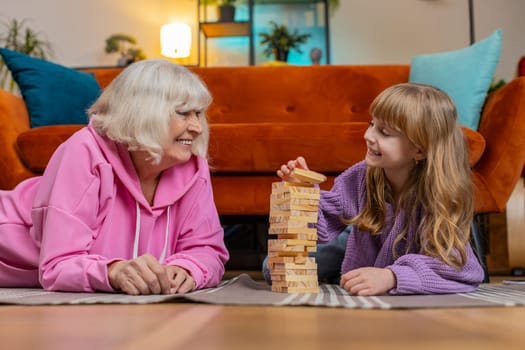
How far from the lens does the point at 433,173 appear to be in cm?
147

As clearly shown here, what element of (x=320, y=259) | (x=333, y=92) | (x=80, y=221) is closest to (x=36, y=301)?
(x=80, y=221)

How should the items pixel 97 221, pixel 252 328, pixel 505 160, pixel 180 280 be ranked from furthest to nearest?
1. pixel 505 160
2. pixel 97 221
3. pixel 180 280
4. pixel 252 328

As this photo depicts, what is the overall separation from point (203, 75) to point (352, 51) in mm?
2199

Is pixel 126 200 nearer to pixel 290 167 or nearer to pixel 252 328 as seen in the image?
pixel 290 167

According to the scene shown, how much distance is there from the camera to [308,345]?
0.60 m

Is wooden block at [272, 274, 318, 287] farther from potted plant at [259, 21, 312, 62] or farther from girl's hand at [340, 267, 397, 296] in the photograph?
potted plant at [259, 21, 312, 62]

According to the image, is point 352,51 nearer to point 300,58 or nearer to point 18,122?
point 300,58

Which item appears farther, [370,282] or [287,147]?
[287,147]

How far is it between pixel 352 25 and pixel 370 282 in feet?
13.3

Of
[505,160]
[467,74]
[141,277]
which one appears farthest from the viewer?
[467,74]

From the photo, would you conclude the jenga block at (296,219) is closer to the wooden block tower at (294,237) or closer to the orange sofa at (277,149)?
the wooden block tower at (294,237)

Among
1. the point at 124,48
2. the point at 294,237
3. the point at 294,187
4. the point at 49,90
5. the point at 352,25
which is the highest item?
the point at 352,25

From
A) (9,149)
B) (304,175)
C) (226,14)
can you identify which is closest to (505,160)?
(304,175)

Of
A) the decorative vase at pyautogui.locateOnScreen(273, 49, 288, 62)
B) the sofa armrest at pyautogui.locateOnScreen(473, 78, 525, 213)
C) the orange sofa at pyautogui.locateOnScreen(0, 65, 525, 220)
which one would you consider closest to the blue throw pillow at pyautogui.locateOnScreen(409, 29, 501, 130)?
the orange sofa at pyautogui.locateOnScreen(0, 65, 525, 220)
